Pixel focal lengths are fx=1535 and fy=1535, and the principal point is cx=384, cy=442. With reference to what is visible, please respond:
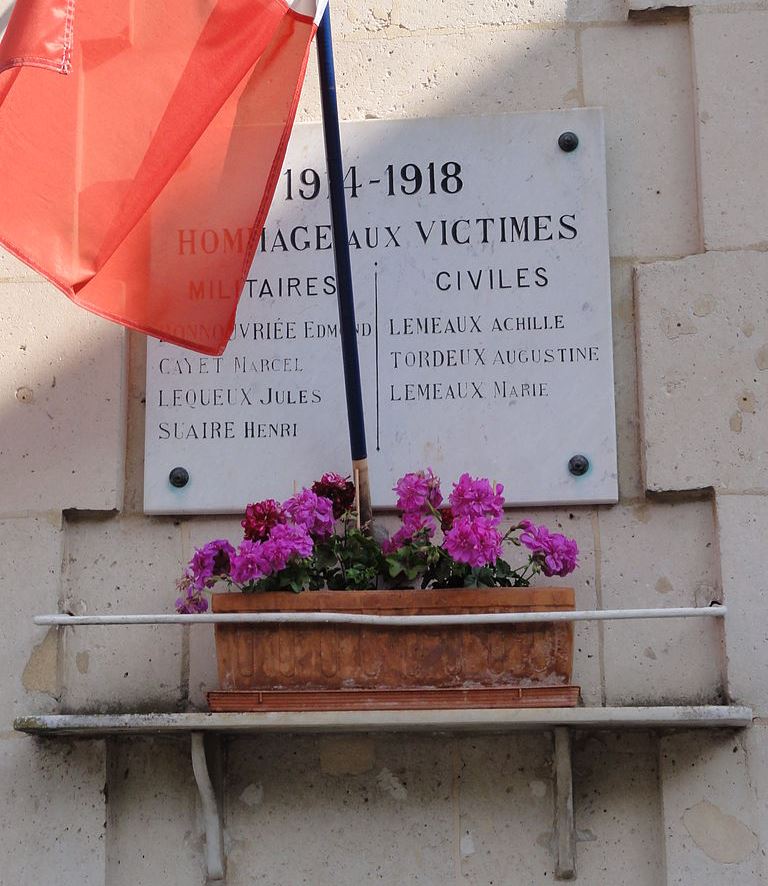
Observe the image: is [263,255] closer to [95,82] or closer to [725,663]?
[95,82]

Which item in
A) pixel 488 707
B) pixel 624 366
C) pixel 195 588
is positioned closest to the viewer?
pixel 488 707

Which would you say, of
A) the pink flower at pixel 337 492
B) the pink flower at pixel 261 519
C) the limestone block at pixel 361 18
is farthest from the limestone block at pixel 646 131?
the pink flower at pixel 261 519

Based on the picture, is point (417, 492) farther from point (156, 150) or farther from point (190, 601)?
point (156, 150)

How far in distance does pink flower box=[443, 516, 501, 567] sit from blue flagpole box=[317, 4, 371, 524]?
279mm

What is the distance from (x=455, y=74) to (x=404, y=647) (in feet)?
4.44

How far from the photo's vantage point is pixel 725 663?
3076 mm

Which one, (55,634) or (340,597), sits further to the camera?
(55,634)

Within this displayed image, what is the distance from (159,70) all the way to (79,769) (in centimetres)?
141

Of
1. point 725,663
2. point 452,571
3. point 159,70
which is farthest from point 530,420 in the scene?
point 159,70

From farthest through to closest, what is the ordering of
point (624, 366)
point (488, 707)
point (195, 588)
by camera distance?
point (624, 366)
point (195, 588)
point (488, 707)

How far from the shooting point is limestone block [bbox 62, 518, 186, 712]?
10.5ft

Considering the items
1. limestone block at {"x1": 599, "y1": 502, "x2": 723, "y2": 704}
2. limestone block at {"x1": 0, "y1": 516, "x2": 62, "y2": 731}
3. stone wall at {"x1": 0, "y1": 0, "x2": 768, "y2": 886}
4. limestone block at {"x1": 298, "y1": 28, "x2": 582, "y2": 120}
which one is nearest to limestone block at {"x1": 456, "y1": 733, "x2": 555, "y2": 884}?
stone wall at {"x1": 0, "y1": 0, "x2": 768, "y2": 886}

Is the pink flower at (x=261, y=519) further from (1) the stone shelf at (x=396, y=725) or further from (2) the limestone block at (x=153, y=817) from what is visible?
(2) the limestone block at (x=153, y=817)

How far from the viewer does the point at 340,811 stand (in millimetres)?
3096
